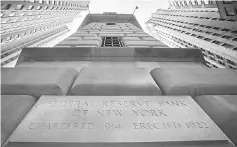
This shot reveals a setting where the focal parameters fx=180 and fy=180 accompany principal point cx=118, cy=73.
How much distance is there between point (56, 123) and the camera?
1.89m

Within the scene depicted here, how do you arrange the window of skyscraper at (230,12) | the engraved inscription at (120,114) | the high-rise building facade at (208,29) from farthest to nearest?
1. the high-rise building facade at (208,29)
2. the window of skyscraper at (230,12)
3. the engraved inscription at (120,114)

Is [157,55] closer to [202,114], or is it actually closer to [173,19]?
[202,114]

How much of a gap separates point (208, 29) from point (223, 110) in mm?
66238

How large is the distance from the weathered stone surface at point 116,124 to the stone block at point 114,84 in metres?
0.29

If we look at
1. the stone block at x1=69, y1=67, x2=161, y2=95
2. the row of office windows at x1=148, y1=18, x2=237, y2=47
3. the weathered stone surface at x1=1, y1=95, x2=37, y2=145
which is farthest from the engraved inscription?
the row of office windows at x1=148, y1=18, x2=237, y2=47

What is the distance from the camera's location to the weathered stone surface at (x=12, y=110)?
1898 millimetres

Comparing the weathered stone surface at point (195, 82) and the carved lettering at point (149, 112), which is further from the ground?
the weathered stone surface at point (195, 82)

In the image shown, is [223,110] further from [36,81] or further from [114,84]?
[36,81]

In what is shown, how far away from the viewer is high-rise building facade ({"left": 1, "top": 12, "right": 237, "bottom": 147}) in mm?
1706

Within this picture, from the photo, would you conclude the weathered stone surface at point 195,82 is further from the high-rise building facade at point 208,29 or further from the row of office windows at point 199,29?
the row of office windows at point 199,29

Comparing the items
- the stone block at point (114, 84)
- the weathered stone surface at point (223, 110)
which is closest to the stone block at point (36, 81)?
the stone block at point (114, 84)

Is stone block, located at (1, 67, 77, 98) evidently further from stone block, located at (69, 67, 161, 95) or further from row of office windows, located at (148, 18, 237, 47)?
row of office windows, located at (148, 18, 237, 47)

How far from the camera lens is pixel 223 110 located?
7.20 feet

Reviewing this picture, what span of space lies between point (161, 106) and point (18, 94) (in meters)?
2.02
